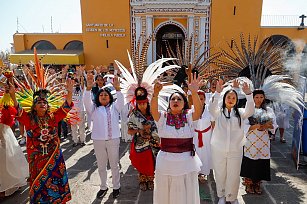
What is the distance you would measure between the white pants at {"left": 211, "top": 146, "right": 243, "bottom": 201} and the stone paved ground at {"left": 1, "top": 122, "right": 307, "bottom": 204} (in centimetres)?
43

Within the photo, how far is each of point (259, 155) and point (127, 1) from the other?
15.8m

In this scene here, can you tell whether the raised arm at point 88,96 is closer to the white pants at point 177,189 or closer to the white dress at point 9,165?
the white dress at point 9,165

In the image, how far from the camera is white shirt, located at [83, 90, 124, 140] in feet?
13.2

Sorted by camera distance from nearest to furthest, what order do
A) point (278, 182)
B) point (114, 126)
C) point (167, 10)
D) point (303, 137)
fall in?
point (114, 126) < point (278, 182) < point (303, 137) < point (167, 10)

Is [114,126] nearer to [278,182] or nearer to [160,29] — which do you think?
[278,182]

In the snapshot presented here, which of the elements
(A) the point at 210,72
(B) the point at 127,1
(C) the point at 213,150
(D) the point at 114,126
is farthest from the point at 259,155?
(B) the point at 127,1

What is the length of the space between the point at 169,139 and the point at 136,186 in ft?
6.48

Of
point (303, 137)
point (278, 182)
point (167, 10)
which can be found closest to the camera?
point (278, 182)

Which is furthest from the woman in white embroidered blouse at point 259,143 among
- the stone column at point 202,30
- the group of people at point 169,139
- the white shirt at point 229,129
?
the stone column at point 202,30

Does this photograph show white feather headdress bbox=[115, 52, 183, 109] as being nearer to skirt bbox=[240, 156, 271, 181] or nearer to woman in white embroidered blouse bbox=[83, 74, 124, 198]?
woman in white embroidered blouse bbox=[83, 74, 124, 198]

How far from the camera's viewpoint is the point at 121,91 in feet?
13.9

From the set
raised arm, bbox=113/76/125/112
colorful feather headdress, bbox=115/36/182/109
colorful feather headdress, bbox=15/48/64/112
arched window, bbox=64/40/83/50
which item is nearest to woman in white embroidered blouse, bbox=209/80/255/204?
colorful feather headdress, bbox=115/36/182/109

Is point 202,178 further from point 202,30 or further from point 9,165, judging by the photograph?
point 202,30

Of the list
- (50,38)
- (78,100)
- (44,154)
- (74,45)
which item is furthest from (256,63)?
(50,38)
